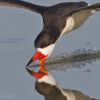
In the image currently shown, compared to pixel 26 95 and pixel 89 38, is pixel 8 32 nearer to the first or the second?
pixel 89 38

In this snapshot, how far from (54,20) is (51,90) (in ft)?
6.45

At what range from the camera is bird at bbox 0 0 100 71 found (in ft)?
30.8

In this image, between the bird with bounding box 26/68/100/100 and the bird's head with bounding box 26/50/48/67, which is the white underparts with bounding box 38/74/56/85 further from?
the bird's head with bounding box 26/50/48/67

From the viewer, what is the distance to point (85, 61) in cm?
991

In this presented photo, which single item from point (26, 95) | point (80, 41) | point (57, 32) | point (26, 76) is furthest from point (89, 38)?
point (26, 95)

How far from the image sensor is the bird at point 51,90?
27.1 feet

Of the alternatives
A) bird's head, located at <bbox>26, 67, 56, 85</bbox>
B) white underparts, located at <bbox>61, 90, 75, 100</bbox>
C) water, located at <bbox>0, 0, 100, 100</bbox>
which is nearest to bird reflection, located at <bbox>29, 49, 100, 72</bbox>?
water, located at <bbox>0, 0, 100, 100</bbox>

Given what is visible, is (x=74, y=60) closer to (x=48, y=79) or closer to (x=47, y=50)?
(x=47, y=50)

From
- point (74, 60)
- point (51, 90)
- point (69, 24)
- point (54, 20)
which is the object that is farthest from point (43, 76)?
point (69, 24)

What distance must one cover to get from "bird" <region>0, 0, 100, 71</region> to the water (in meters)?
0.26

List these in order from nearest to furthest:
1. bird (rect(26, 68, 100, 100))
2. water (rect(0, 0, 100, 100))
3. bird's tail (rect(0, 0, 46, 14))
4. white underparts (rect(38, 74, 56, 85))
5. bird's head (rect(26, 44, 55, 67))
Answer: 1. bird (rect(26, 68, 100, 100))
2. water (rect(0, 0, 100, 100))
3. white underparts (rect(38, 74, 56, 85))
4. bird's head (rect(26, 44, 55, 67))
5. bird's tail (rect(0, 0, 46, 14))

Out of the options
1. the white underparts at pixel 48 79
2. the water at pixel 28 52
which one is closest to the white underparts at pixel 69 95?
the water at pixel 28 52

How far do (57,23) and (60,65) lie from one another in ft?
2.56

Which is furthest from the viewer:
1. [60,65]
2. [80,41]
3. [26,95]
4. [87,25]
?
[87,25]
